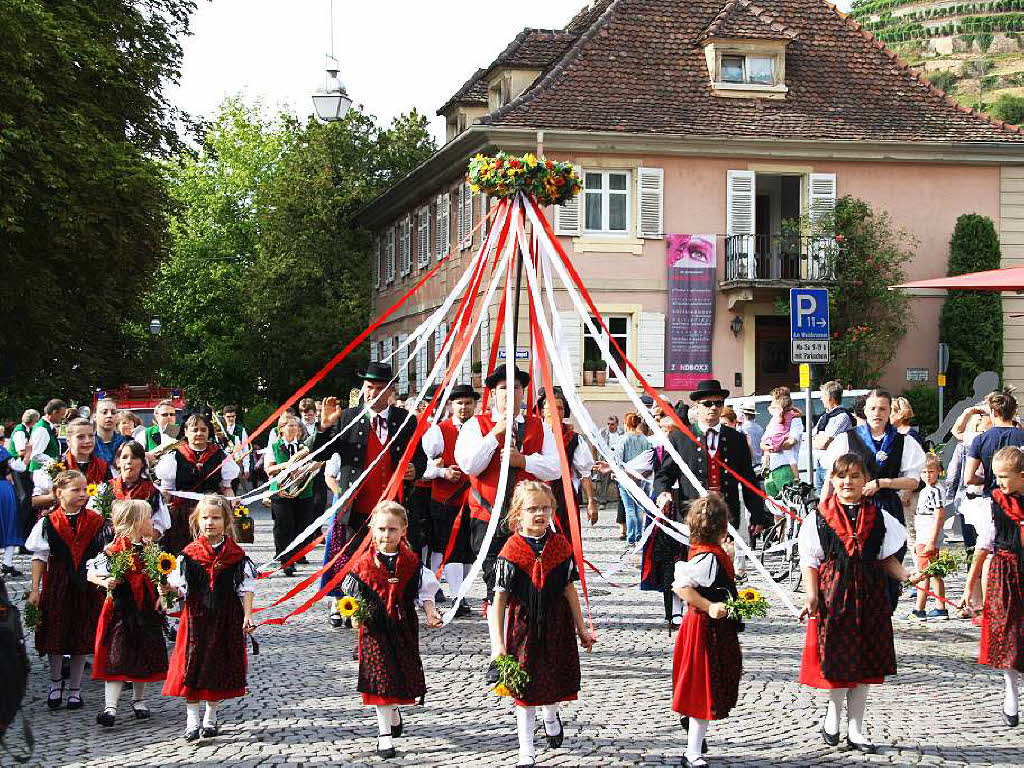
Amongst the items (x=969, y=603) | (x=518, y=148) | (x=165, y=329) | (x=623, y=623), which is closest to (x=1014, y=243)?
(x=518, y=148)

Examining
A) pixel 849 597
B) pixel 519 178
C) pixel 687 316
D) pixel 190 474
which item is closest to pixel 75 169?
pixel 687 316

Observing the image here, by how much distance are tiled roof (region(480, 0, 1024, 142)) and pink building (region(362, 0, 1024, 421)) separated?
4cm

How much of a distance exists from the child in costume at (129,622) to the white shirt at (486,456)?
2.00 m

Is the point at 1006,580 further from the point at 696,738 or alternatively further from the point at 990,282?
the point at 990,282

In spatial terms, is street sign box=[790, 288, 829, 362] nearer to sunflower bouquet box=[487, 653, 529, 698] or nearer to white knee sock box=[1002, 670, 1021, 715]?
white knee sock box=[1002, 670, 1021, 715]

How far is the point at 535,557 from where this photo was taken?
6.50 metres

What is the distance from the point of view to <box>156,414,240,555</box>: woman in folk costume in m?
9.63

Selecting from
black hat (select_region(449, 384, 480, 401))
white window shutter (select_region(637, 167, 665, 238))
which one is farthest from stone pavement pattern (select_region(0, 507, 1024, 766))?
white window shutter (select_region(637, 167, 665, 238))

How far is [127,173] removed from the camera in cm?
2303

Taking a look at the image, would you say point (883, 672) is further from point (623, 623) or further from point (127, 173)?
point (127, 173)

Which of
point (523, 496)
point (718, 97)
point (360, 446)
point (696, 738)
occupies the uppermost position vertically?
point (718, 97)

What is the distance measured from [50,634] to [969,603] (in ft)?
16.6

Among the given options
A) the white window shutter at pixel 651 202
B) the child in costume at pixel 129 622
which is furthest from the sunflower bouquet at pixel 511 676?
the white window shutter at pixel 651 202

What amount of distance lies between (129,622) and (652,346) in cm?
2142
